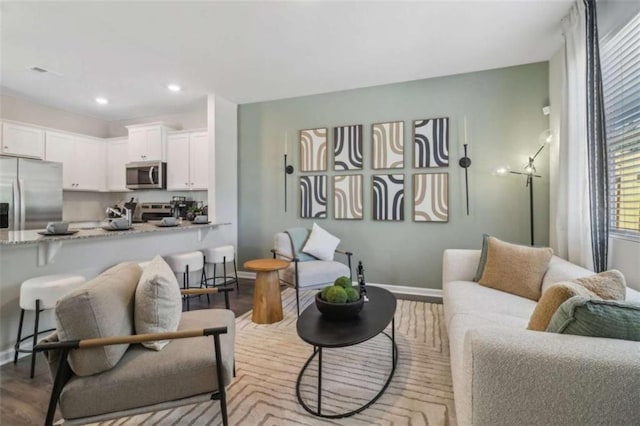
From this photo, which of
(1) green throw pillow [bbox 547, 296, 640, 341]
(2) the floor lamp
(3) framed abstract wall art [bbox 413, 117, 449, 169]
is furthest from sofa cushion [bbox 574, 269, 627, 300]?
(3) framed abstract wall art [bbox 413, 117, 449, 169]

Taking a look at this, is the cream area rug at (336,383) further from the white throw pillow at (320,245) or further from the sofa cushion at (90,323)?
the white throw pillow at (320,245)

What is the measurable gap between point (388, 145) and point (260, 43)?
200 centimetres

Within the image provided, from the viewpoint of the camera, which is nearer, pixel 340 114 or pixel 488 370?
pixel 488 370

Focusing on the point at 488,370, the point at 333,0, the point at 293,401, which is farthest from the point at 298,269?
the point at 333,0

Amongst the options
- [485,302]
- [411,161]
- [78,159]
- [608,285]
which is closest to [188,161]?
[78,159]

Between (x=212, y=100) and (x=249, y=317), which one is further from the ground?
(x=212, y=100)

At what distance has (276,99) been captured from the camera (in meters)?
4.46

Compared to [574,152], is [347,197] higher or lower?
lower

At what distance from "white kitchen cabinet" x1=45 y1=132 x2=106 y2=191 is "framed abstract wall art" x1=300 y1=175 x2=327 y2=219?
3985 mm

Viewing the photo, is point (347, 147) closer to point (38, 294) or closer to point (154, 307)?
point (154, 307)

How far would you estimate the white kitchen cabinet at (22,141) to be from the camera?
159 inches

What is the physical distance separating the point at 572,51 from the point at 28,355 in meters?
5.17

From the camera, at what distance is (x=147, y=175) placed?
4.80 meters

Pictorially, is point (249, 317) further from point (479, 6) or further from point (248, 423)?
point (479, 6)
